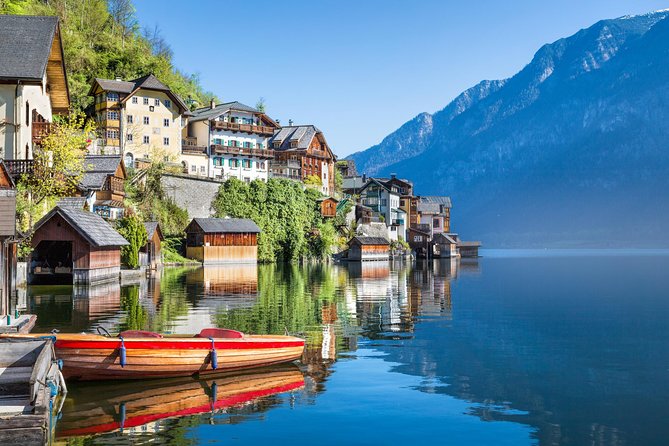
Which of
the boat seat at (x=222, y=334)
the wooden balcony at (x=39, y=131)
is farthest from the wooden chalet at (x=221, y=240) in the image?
the boat seat at (x=222, y=334)

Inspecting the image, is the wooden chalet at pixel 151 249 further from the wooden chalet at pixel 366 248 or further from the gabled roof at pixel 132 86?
the wooden chalet at pixel 366 248

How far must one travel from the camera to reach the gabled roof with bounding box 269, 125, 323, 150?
122312mm

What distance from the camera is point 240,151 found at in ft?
338

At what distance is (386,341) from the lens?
26.7 meters

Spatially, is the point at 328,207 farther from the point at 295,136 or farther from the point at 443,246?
the point at 443,246

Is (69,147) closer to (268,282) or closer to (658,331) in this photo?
(268,282)

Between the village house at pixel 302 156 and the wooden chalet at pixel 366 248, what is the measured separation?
15.5 meters

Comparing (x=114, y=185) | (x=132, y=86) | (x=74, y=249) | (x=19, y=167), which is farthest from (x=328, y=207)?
(x=19, y=167)

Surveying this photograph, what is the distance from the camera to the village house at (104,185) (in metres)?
61.6

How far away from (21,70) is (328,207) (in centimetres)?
7611

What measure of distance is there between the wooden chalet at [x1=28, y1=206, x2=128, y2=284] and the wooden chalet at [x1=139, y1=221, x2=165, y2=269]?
32.4ft

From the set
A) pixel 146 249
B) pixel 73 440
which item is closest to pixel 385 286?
pixel 146 249

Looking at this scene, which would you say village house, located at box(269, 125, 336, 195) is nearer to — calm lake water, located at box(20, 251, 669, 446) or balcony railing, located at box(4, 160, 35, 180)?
balcony railing, located at box(4, 160, 35, 180)

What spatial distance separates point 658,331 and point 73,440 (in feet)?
87.8
